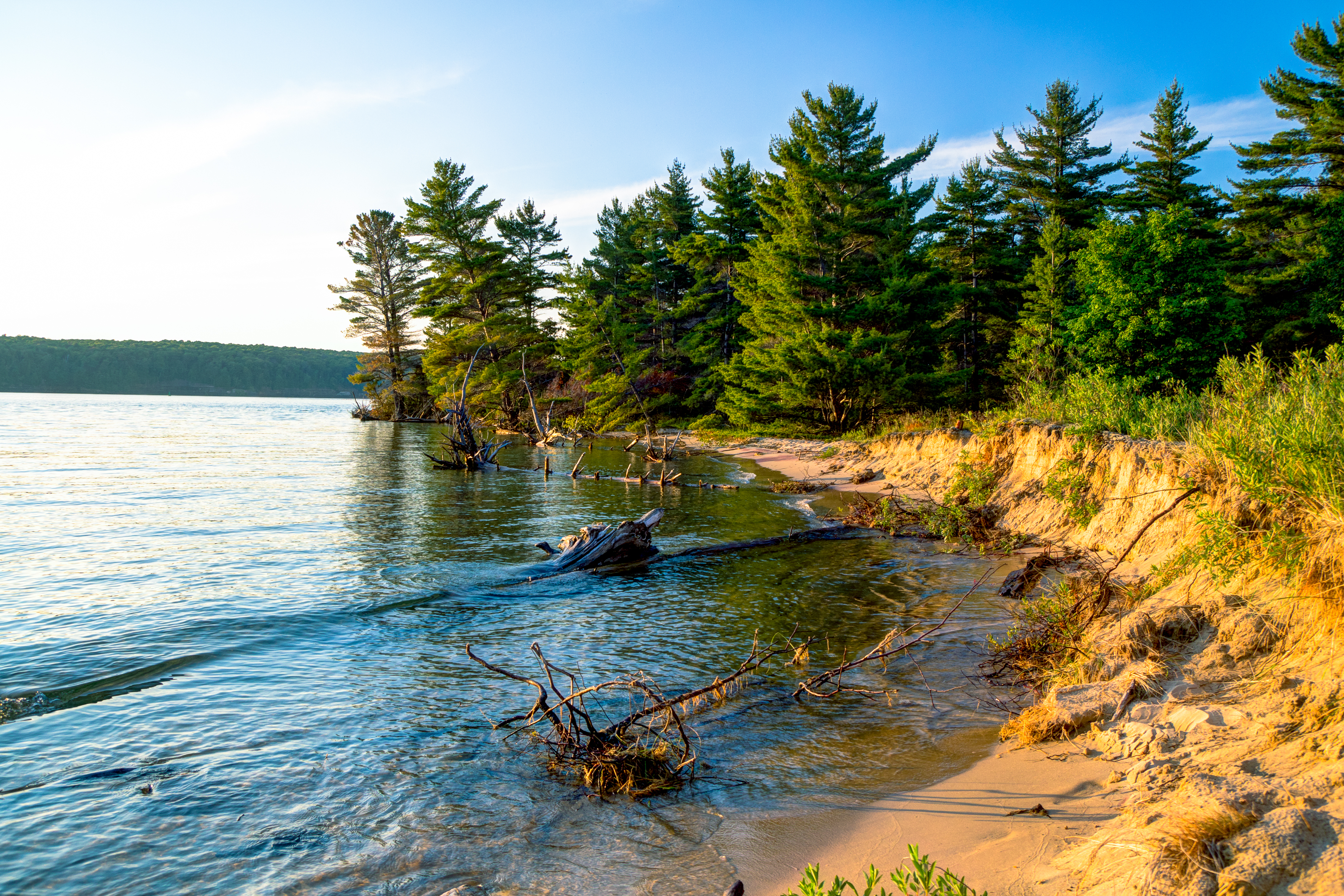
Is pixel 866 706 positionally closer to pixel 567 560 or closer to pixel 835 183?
pixel 567 560

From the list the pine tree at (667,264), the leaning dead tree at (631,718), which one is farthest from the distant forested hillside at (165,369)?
the leaning dead tree at (631,718)

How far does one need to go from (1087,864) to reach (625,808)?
8.10 ft

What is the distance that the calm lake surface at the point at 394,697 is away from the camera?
3.81 m

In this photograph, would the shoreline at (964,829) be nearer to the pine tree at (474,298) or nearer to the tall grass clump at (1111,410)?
the tall grass clump at (1111,410)

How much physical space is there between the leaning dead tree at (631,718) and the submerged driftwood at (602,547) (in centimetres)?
383

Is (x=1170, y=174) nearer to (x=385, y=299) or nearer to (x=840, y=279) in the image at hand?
(x=840, y=279)

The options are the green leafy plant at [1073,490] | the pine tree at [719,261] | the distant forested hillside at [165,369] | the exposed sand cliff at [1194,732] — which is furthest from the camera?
the distant forested hillside at [165,369]

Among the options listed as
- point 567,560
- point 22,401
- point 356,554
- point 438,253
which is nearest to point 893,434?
point 567,560

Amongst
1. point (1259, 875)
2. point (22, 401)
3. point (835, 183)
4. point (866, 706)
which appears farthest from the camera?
point (22, 401)

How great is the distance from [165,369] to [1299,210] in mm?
149932

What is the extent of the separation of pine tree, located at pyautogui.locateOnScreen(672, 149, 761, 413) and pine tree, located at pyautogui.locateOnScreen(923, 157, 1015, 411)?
441 inches

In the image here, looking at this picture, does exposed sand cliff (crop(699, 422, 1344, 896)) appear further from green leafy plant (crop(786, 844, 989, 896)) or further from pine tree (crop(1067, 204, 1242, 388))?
pine tree (crop(1067, 204, 1242, 388))

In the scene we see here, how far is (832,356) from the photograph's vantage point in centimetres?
2833

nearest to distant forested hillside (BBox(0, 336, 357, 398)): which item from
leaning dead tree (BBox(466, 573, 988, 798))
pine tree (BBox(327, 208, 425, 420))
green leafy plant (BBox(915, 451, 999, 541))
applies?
pine tree (BBox(327, 208, 425, 420))
